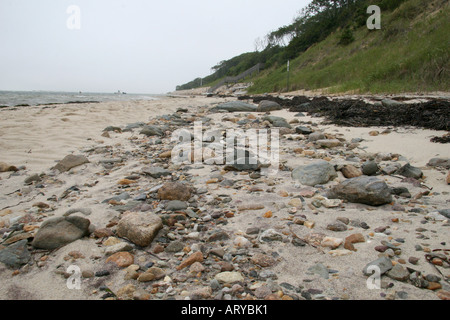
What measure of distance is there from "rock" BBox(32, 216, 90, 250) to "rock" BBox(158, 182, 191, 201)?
677 millimetres

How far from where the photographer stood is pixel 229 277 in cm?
133

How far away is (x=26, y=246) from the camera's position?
5.33 feet

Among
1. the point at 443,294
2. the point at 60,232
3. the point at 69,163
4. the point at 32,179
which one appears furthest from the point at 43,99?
the point at 443,294

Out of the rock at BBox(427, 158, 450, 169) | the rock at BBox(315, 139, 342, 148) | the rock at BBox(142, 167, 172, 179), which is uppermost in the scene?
the rock at BBox(315, 139, 342, 148)

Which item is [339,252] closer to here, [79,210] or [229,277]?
[229,277]

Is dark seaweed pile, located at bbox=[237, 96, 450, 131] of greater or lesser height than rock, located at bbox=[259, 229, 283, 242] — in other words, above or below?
above

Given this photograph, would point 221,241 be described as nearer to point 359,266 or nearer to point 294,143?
point 359,266

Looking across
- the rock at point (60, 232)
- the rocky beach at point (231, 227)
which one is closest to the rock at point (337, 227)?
the rocky beach at point (231, 227)

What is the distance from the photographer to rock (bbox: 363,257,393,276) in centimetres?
130

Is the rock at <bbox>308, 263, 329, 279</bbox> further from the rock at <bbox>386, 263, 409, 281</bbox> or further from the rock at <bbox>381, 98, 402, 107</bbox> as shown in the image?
the rock at <bbox>381, 98, 402, 107</bbox>

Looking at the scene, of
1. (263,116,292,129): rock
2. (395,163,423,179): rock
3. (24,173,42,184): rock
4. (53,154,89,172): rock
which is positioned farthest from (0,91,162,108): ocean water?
(395,163,423,179): rock

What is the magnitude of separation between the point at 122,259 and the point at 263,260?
76 cm

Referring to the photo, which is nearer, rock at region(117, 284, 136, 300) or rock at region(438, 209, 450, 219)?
rock at region(117, 284, 136, 300)
